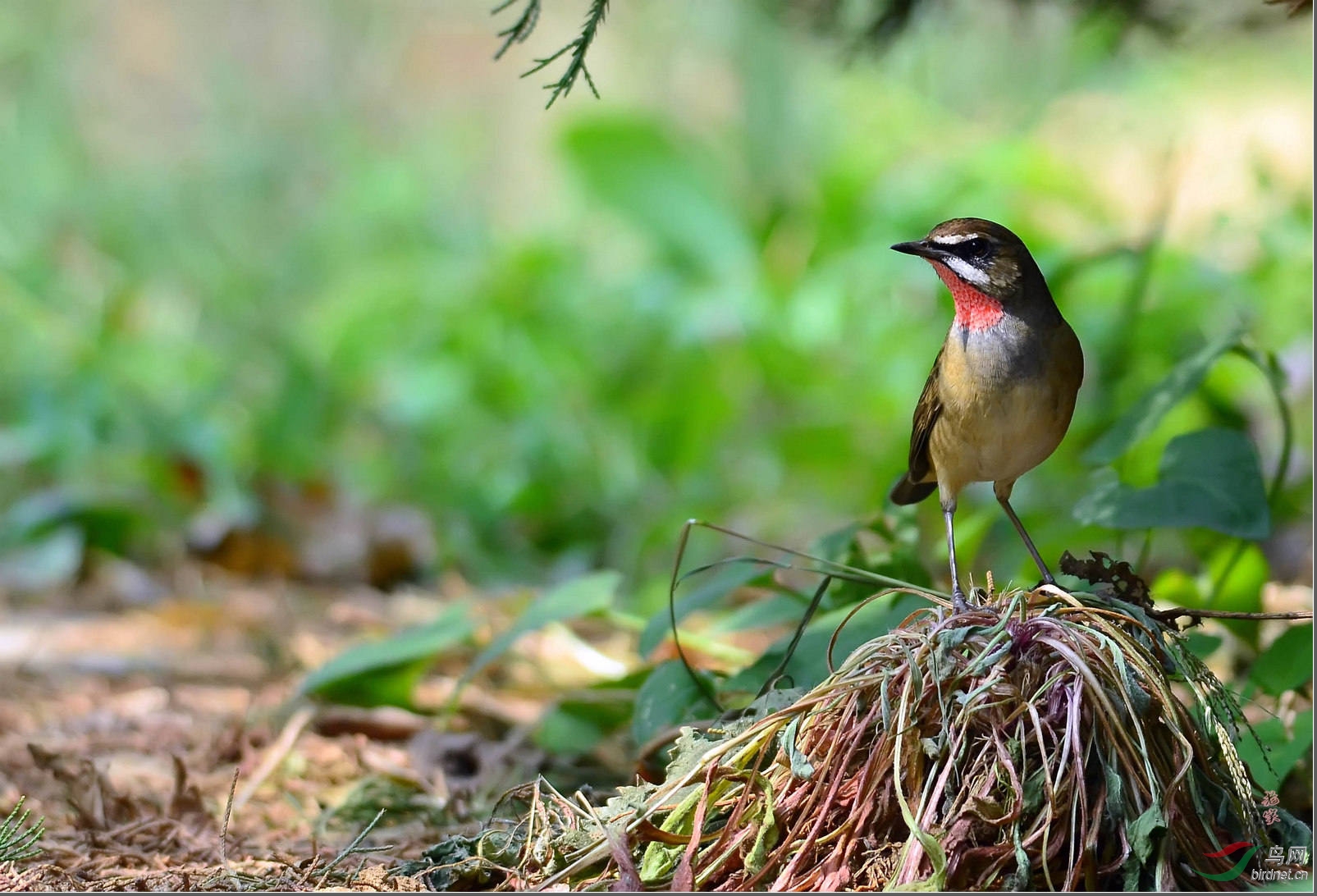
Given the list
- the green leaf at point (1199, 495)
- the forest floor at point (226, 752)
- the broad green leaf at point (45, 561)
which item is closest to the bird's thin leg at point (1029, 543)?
the green leaf at point (1199, 495)

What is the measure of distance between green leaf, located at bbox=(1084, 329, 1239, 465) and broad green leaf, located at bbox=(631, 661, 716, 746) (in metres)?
0.89

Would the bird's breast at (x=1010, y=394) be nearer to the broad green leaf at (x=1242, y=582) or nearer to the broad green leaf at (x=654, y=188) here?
the broad green leaf at (x=1242, y=582)

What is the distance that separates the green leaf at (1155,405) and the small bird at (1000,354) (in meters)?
0.50

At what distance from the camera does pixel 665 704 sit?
236cm

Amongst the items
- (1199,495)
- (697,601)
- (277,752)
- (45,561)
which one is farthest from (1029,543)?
(45,561)

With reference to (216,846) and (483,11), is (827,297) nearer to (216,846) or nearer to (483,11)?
(216,846)

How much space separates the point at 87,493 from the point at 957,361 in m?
4.22

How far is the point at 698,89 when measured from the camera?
9664 millimetres

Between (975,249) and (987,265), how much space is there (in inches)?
1.3

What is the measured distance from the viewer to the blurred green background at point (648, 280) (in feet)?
15.1

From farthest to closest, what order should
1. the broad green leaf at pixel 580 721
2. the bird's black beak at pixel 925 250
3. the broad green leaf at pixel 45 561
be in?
1. the broad green leaf at pixel 45 561
2. the broad green leaf at pixel 580 721
3. the bird's black beak at pixel 925 250

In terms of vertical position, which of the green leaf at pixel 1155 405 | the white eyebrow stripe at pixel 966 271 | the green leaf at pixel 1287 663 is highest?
the white eyebrow stripe at pixel 966 271

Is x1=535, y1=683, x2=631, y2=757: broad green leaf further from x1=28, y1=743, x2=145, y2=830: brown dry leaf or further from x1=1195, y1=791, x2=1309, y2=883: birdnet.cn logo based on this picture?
x1=1195, y1=791, x2=1309, y2=883: birdnet.cn logo

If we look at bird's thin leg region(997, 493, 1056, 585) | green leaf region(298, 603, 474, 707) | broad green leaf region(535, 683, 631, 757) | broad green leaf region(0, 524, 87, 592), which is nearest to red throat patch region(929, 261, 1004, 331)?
bird's thin leg region(997, 493, 1056, 585)
